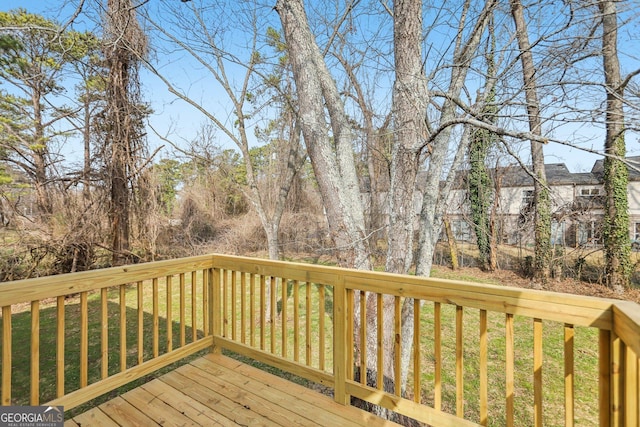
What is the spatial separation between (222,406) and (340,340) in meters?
0.90

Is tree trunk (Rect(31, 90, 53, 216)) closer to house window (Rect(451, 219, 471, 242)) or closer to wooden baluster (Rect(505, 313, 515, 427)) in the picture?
wooden baluster (Rect(505, 313, 515, 427))

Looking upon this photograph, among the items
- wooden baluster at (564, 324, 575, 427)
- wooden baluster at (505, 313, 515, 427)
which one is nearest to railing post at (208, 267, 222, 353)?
wooden baluster at (505, 313, 515, 427)

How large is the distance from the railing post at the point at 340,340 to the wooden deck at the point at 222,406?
0.10m

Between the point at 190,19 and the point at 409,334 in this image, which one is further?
the point at 190,19

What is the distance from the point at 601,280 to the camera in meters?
6.91

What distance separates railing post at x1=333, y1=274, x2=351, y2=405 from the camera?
1961mm

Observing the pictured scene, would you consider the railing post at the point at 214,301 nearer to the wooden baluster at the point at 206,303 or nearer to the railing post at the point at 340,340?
the wooden baluster at the point at 206,303

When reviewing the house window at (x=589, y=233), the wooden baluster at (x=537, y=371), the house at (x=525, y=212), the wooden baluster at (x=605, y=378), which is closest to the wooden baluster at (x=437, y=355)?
the wooden baluster at (x=537, y=371)

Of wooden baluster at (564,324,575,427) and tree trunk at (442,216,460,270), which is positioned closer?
wooden baluster at (564,324,575,427)

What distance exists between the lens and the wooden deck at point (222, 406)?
71.2 inches

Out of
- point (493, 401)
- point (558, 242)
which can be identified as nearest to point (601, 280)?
point (558, 242)

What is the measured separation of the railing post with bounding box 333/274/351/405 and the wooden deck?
10 centimetres

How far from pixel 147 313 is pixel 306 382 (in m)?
3.46

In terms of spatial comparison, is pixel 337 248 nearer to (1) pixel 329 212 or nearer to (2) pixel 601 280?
(1) pixel 329 212
